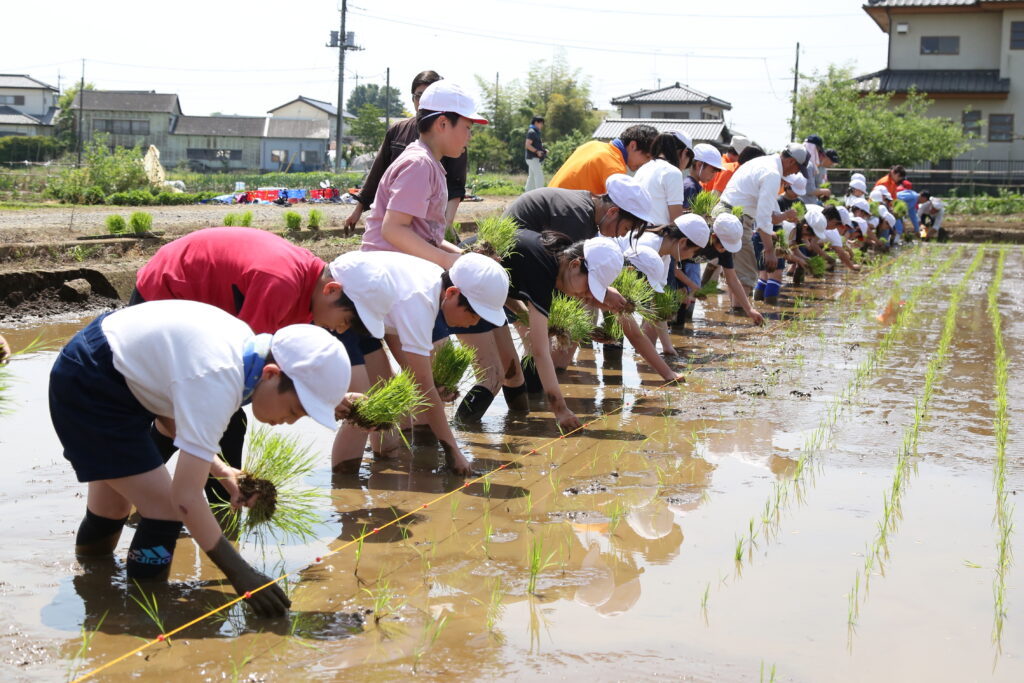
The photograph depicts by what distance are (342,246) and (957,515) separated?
9565mm

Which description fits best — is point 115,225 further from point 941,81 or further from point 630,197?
point 941,81

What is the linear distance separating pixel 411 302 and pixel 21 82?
225 ft

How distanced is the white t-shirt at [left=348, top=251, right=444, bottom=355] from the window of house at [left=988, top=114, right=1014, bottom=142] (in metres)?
35.3

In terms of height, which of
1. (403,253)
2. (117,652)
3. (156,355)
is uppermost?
(403,253)

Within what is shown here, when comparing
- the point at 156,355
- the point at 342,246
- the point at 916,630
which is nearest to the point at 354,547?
the point at 156,355

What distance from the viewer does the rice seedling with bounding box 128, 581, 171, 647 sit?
2943mm

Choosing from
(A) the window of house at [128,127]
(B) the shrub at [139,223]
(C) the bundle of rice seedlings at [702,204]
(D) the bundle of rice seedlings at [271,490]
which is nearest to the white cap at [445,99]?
(D) the bundle of rice seedlings at [271,490]

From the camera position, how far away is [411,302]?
14.1ft

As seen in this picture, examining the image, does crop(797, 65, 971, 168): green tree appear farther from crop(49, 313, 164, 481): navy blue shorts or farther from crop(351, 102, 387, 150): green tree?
crop(49, 313, 164, 481): navy blue shorts

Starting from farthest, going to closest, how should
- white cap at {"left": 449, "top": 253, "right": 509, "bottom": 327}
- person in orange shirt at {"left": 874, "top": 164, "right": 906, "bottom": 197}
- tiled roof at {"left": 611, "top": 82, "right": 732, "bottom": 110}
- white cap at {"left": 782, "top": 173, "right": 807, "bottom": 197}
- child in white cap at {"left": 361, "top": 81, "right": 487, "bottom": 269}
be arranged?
tiled roof at {"left": 611, "top": 82, "right": 732, "bottom": 110}
person in orange shirt at {"left": 874, "top": 164, "right": 906, "bottom": 197}
white cap at {"left": 782, "top": 173, "right": 807, "bottom": 197}
child in white cap at {"left": 361, "top": 81, "right": 487, "bottom": 269}
white cap at {"left": 449, "top": 253, "right": 509, "bottom": 327}

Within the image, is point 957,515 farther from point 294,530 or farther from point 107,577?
point 107,577

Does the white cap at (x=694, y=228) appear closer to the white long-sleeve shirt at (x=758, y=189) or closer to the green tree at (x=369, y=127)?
the white long-sleeve shirt at (x=758, y=189)

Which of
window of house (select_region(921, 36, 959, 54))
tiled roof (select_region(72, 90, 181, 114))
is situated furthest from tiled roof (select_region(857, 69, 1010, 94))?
tiled roof (select_region(72, 90, 181, 114))

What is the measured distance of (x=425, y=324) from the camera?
4363 mm
